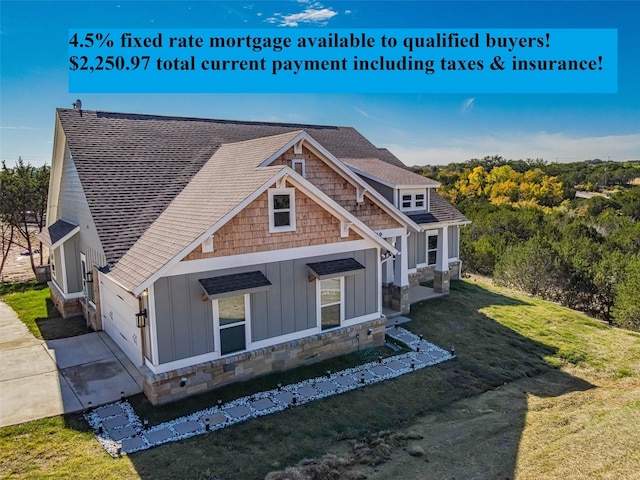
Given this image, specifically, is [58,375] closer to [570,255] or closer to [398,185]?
[398,185]

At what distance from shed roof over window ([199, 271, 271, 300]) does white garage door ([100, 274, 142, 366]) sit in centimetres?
195

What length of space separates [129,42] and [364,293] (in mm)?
11741

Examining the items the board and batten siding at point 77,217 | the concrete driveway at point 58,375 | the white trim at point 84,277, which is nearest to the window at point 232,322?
the concrete driveway at point 58,375

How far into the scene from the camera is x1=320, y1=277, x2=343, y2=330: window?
41.0ft

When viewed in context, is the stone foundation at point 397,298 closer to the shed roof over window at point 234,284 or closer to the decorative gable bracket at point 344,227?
the decorative gable bracket at point 344,227

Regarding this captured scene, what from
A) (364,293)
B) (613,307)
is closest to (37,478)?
(364,293)

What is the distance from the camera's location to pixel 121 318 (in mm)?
12070

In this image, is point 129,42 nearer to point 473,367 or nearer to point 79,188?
point 79,188

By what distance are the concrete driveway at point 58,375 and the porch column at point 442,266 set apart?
41.9 feet

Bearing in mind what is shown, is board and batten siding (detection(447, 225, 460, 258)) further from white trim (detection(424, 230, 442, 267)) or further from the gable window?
the gable window

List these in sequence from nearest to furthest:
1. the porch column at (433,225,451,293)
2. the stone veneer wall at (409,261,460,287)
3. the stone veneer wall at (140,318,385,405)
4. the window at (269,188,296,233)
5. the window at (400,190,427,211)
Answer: the stone veneer wall at (140,318,385,405) → the window at (269,188,296,233) → the window at (400,190,427,211) → the porch column at (433,225,451,293) → the stone veneer wall at (409,261,460,287)

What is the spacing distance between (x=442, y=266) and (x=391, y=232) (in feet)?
15.5

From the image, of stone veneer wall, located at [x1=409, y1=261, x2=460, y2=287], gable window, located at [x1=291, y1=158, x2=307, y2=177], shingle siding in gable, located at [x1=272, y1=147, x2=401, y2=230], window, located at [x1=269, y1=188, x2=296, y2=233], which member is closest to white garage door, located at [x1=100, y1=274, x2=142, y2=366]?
window, located at [x1=269, y1=188, x2=296, y2=233]

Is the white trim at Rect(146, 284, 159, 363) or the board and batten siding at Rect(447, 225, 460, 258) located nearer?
the white trim at Rect(146, 284, 159, 363)
